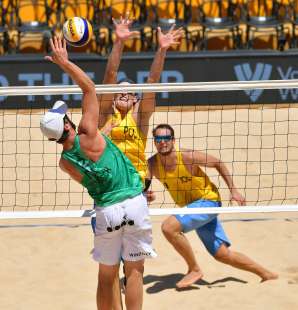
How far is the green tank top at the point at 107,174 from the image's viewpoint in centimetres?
535

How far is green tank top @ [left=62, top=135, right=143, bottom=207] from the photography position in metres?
5.35

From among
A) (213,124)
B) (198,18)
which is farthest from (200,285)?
(198,18)

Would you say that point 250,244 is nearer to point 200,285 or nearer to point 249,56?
point 200,285

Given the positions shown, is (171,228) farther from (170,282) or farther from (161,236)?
(161,236)

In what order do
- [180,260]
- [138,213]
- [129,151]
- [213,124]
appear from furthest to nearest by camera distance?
[213,124] → [180,260] → [129,151] → [138,213]

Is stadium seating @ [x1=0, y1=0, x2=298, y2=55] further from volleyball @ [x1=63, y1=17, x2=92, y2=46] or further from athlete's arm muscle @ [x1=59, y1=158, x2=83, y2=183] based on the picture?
athlete's arm muscle @ [x1=59, y1=158, x2=83, y2=183]

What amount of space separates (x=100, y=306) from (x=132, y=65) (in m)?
6.51

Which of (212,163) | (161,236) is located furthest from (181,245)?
(161,236)

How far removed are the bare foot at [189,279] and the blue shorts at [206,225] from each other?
236 millimetres

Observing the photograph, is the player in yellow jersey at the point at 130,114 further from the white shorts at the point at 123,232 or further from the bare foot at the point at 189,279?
the bare foot at the point at 189,279

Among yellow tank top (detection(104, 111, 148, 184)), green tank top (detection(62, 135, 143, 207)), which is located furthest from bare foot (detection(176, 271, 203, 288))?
green tank top (detection(62, 135, 143, 207))

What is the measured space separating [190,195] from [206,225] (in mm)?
259

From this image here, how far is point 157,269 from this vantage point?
24.2 ft

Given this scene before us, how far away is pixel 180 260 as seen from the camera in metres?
7.60
